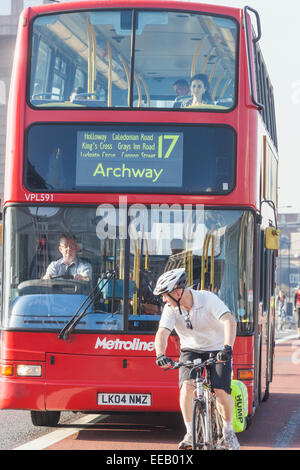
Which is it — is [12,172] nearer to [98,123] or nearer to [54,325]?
[98,123]

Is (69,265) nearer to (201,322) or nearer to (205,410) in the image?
(201,322)

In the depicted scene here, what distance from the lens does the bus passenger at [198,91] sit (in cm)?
980

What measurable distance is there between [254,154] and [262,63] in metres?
2.70

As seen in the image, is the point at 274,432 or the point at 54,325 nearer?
the point at 54,325

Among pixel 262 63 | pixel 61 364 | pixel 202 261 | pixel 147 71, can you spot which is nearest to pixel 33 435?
pixel 61 364

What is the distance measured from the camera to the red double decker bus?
9.51 meters

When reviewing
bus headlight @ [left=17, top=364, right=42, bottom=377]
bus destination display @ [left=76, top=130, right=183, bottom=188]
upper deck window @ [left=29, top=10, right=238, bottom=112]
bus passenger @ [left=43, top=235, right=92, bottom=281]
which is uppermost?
upper deck window @ [left=29, top=10, right=238, bottom=112]

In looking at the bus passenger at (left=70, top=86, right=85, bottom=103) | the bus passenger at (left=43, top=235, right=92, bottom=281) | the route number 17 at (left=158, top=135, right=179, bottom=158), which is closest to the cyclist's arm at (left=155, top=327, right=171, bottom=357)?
the bus passenger at (left=43, top=235, right=92, bottom=281)

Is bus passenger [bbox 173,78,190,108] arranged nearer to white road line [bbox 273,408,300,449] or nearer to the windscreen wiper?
the windscreen wiper

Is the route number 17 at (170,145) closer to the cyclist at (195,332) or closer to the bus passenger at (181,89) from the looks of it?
the bus passenger at (181,89)

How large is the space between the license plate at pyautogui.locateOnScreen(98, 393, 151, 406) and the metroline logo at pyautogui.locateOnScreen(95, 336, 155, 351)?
44 cm

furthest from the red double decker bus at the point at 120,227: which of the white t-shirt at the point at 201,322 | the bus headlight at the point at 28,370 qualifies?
the white t-shirt at the point at 201,322

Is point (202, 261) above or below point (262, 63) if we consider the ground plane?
below

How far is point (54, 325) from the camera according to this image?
31.3 ft
